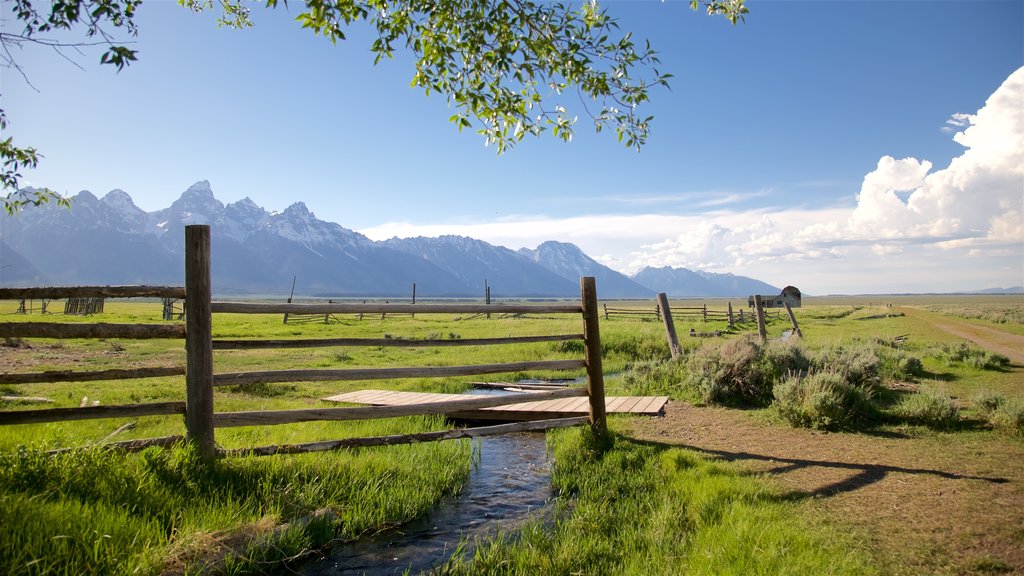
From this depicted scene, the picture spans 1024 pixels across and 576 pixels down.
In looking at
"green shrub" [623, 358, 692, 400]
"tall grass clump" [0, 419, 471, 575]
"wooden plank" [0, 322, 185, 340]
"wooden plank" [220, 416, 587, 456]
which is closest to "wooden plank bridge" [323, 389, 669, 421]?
"wooden plank" [220, 416, 587, 456]

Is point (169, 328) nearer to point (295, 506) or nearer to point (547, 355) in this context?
point (295, 506)

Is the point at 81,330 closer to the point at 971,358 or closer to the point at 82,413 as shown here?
the point at 82,413

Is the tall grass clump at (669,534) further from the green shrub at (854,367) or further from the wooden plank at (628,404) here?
the green shrub at (854,367)

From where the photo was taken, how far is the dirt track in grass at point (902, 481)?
11.4ft

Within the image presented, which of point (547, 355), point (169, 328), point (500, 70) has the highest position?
point (500, 70)

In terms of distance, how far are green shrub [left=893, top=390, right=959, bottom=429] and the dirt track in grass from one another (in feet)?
1.26

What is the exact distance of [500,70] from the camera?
5.00 metres

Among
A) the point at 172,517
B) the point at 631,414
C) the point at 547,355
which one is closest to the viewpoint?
the point at 172,517

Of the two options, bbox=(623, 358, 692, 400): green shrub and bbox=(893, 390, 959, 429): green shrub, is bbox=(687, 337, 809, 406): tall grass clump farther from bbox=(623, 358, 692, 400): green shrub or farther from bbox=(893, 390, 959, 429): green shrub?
bbox=(893, 390, 959, 429): green shrub

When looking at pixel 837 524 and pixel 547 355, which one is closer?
pixel 837 524

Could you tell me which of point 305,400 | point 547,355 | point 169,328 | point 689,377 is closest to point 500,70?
point 169,328

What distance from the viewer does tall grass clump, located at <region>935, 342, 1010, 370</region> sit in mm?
11867

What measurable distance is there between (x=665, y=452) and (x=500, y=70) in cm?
471

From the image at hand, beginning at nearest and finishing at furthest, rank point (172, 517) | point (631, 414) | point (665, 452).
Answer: point (172, 517), point (665, 452), point (631, 414)
